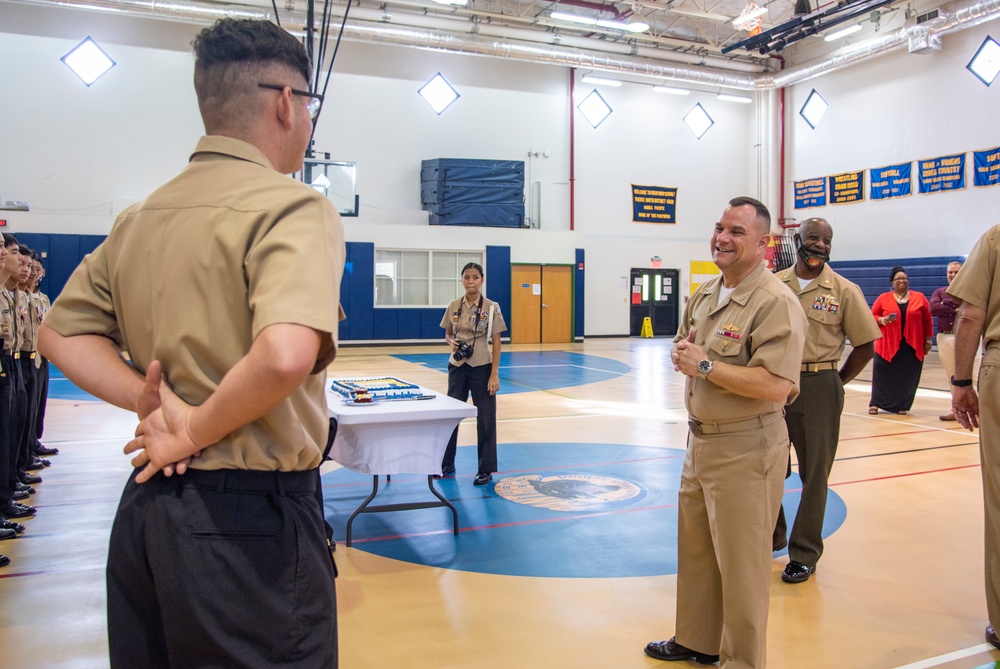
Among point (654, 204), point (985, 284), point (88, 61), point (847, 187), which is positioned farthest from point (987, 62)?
point (88, 61)

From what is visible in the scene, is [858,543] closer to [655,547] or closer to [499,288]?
[655,547]

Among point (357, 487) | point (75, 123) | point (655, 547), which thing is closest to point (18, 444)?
point (357, 487)

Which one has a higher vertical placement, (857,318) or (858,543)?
(857,318)

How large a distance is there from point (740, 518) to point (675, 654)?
2.47 ft

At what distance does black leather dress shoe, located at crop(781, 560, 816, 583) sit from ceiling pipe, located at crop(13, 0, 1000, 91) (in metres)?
14.9

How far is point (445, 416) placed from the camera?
174 inches

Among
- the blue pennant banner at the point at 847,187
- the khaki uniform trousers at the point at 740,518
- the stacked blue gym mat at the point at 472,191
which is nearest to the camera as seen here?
the khaki uniform trousers at the point at 740,518

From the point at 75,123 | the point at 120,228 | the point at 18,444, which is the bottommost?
the point at 18,444

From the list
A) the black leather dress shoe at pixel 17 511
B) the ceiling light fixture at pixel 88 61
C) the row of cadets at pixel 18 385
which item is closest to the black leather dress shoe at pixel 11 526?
the row of cadets at pixel 18 385

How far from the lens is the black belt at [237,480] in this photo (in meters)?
1.34

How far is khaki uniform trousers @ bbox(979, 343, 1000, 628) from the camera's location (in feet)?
10.0

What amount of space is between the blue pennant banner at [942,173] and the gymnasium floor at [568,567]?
12.4 metres

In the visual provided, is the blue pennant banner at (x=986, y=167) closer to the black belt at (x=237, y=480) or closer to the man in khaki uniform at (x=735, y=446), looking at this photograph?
the man in khaki uniform at (x=735, y=446)

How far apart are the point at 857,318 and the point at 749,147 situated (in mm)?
21116
